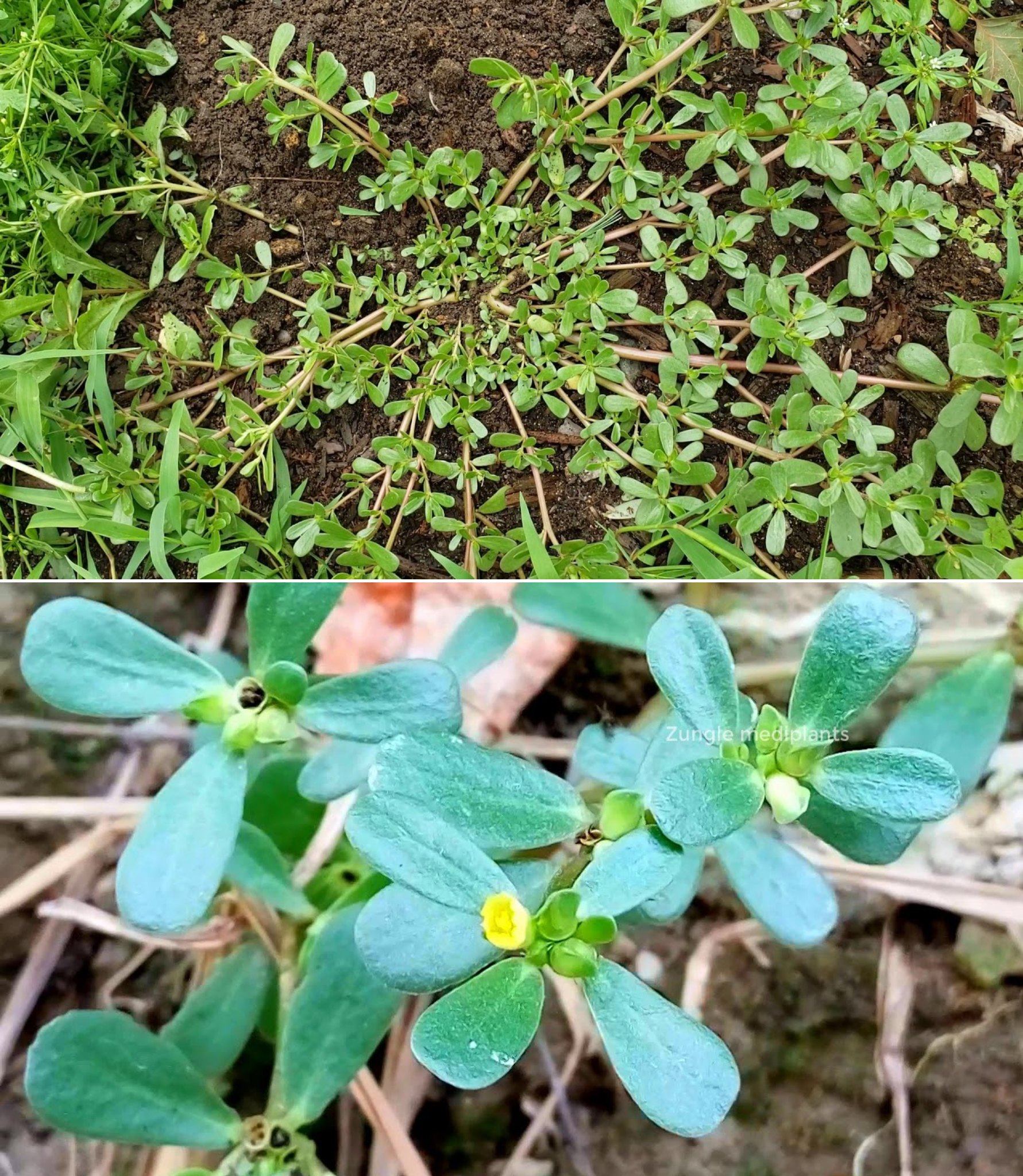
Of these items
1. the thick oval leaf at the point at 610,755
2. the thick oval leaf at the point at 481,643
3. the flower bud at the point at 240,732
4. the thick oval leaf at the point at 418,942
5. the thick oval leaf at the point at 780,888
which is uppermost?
the flower bud at the point at 240,732

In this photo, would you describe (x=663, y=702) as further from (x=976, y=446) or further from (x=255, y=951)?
(x=976, y=446)

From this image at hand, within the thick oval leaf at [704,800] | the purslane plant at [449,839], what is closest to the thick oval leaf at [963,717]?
the purslane plant at [449,839]

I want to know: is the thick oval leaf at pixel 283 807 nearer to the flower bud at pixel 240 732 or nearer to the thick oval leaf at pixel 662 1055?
the flower bud at pixel 240 732

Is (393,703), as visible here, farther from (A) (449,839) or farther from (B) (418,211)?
(B) (418,211)

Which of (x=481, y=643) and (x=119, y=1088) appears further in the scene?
(x=481, y=643)

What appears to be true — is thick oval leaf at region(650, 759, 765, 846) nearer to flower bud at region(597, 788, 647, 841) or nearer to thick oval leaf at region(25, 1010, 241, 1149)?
flower bud at region(597, 788, 647, 841)

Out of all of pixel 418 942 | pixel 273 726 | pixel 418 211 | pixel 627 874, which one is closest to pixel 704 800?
pixel 627 874
